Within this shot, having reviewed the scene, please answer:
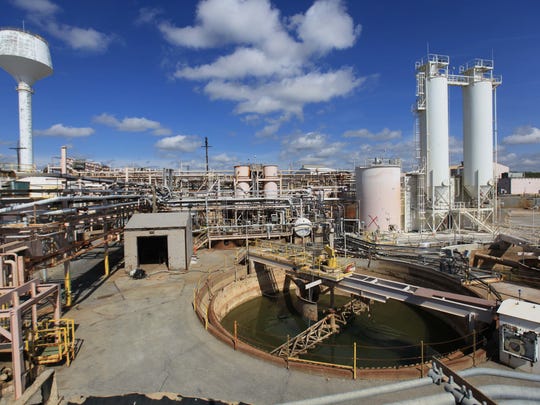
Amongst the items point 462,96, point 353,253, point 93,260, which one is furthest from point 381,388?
point 462,96

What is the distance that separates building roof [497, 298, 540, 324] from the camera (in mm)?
7992

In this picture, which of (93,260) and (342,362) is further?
(93,260)

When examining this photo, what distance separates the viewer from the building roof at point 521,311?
7.99m

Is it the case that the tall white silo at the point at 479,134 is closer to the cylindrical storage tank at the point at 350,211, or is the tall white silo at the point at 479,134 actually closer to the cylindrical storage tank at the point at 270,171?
the cylindrical storage tank at the point at 350,211

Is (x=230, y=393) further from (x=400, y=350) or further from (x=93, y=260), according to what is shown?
(x=93, y=260)

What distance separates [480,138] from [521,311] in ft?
76.5

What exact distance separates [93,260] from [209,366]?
16.4 metres

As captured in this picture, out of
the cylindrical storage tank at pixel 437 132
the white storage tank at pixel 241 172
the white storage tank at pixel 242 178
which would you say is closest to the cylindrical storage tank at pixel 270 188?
the white storage tank at pixel 242 178

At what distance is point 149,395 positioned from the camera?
23.1 ft

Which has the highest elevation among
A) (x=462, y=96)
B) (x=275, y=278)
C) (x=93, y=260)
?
(x=462, y=96)

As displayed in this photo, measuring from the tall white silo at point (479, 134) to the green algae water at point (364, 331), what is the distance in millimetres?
15160

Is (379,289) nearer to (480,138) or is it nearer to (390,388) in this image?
(390,388)

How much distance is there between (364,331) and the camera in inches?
618

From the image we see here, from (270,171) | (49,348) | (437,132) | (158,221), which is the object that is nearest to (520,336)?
(49,348)
